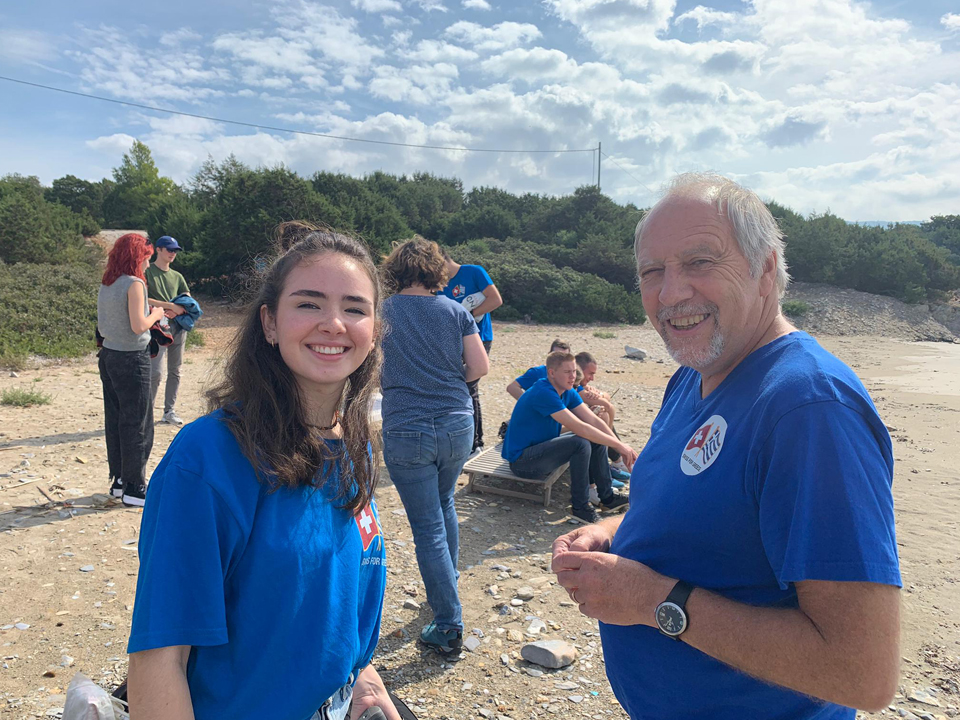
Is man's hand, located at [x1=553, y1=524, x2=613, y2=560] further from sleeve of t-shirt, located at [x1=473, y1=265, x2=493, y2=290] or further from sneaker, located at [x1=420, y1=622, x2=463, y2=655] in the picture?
sleeve of t-shirt, located at [x1=473, y1=265, x2=493, y2=290]

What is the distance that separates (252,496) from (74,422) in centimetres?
781

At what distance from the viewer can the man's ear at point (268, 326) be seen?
161 cm

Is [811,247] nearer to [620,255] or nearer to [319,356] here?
[620,255]

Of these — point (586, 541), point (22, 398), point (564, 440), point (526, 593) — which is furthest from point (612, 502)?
point (22, 398)

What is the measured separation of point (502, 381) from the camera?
1155 centimetres

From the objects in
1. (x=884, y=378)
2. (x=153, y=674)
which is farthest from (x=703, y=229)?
(x=884, y=378)

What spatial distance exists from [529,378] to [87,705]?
16.5 ft

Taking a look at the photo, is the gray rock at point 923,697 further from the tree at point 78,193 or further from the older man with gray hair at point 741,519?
the tree at point 78,193

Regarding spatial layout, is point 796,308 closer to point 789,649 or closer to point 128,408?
point 128,408

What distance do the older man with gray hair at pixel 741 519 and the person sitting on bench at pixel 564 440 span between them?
11.2 ft

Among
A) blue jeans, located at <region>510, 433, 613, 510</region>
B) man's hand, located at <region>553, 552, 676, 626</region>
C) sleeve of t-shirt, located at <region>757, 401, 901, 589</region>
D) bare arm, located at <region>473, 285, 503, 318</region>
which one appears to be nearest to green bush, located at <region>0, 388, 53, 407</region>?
bare arm, located at <region>473, 285, 503, 318</region>

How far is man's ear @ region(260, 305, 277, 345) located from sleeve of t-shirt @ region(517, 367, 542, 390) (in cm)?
459

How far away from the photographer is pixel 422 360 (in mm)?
3406

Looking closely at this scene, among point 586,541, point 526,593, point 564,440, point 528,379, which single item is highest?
point 586,541
